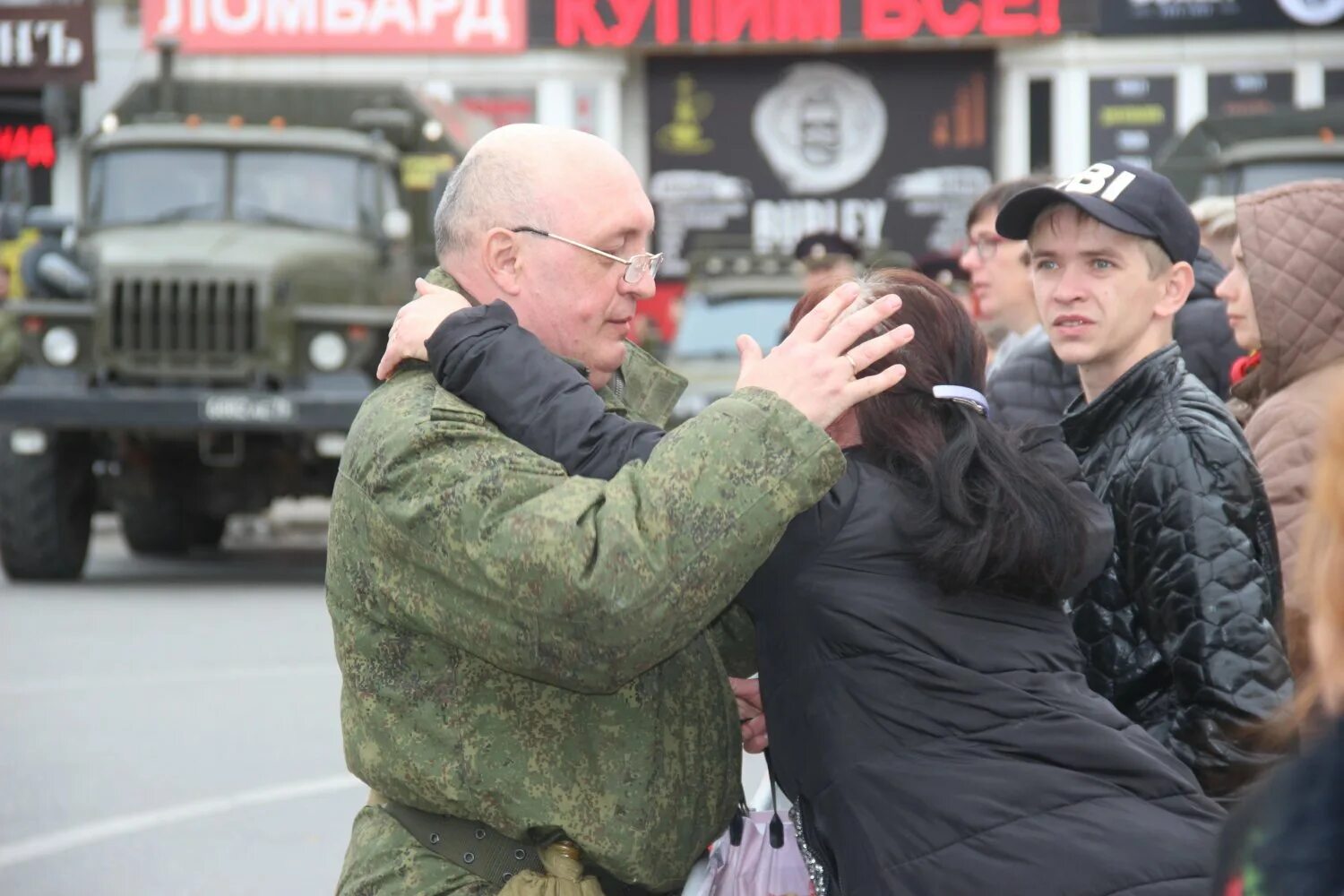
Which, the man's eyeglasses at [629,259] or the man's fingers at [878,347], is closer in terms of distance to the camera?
the man's fingers at [878,347]

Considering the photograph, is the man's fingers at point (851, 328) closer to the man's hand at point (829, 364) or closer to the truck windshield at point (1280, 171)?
the man's hand at point (829, 364)

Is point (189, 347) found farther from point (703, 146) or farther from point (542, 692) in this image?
point (703, 146)

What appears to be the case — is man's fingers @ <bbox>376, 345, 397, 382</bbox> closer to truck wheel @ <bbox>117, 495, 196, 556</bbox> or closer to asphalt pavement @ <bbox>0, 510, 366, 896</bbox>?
asphalt pavement @ <bbox>0, 510, 366, 896</bbox>

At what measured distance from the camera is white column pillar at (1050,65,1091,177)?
2600cm

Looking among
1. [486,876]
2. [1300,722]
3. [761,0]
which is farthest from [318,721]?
[761,0]

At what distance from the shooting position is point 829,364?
2455 millimetres

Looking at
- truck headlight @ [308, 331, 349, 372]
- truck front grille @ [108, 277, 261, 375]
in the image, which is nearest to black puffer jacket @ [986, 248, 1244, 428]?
truck headlight @ [308, 331, 349, 372]

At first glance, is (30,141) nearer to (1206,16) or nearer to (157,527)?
(157,527)

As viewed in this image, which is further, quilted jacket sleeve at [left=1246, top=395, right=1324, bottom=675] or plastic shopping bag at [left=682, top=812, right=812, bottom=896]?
quilted jacket sleeve at [left=1246, top=395, right=1324, bottom=675]

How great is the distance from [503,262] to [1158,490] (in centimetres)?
102

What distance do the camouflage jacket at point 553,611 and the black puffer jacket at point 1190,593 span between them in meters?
0.64

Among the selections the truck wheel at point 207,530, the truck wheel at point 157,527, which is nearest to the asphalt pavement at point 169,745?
the truck wheel at point 157,527

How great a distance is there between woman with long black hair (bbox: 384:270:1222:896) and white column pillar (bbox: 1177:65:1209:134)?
24604 millimetres

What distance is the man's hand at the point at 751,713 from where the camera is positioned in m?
3.01
